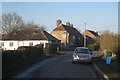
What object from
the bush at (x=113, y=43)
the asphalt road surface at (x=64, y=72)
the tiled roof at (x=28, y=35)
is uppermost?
the tiled roof at (x=28, y=35)

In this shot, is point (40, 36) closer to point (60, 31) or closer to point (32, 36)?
point (32, 36)

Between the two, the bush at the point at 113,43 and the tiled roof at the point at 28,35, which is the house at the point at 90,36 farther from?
the bush at the point at 113,43

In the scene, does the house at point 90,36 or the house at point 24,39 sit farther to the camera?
the house at point 90,36

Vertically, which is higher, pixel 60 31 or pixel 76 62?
pixel 60 31

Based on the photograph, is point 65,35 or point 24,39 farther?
point 65,35

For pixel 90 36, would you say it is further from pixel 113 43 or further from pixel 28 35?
pixel 113 43

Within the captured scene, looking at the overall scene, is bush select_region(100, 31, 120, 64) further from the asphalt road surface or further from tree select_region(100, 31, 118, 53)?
the asphalt road surface

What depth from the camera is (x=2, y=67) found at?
39.8 feet

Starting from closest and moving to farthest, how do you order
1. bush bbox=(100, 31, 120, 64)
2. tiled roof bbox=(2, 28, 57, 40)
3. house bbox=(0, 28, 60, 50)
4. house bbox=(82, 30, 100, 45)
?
bush bbox=(100, 31, 120, 64), house bbox=(0, 28, 60, 50), tiled roof bbox=(2, 28, 57, 40), house bbox=(82, 30, 100, 45)

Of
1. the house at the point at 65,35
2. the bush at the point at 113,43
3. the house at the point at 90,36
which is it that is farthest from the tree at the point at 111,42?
the house at the point at 90,36

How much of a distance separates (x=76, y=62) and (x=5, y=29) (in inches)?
1451

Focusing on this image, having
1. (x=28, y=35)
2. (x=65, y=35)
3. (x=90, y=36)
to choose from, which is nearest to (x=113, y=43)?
(x=28, y=35)

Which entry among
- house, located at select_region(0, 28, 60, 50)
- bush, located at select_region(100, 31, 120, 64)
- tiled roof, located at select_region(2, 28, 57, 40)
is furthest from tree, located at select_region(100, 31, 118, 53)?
tiled roof, located at select_region(2, 28, 57, 40)

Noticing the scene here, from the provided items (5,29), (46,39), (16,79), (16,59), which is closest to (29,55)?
Result: (16,59)
